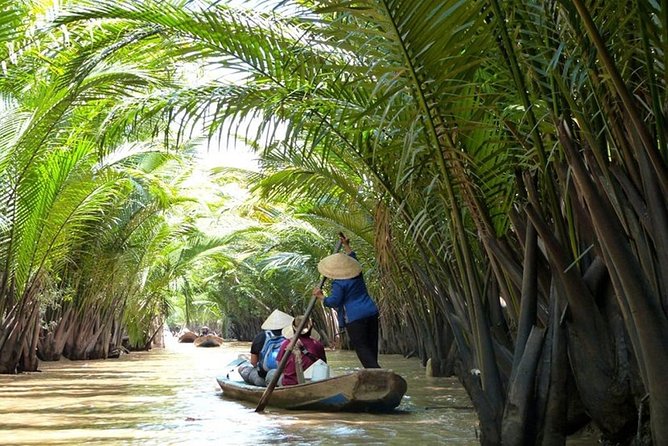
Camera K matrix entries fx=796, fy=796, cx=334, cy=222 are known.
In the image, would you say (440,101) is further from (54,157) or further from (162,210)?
(162,210)

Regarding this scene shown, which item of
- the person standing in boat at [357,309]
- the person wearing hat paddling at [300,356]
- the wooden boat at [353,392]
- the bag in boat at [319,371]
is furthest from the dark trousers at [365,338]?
the wooden boat at [353,392]

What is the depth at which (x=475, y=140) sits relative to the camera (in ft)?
16.9

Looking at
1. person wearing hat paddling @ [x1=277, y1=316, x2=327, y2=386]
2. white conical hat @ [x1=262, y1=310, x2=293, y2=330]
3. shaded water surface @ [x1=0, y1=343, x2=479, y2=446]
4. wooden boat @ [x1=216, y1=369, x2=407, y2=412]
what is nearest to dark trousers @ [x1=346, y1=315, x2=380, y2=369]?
person wearing hat paddling @ [x1=277, y1=316, x2=327, y2=386]

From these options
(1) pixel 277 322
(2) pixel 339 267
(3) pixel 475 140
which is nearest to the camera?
(3) pixel 475 140

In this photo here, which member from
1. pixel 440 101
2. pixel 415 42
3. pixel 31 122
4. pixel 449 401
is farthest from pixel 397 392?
pixel 31 122

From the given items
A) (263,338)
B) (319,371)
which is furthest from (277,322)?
(319,371)

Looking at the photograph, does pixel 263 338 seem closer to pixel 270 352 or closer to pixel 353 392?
pixel 270 352

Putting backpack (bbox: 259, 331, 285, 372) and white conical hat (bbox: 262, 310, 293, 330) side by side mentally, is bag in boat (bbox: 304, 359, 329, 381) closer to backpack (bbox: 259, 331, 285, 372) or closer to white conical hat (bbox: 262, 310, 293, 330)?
backpack (bbox: 259, 331, 285, 372)

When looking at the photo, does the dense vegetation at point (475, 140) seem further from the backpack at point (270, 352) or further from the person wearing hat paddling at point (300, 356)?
the backpack at point (270, 352)

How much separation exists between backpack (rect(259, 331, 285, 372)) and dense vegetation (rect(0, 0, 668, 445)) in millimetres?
1665

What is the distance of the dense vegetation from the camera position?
369 centimetres

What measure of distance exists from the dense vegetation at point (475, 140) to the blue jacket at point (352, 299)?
626 millimetres

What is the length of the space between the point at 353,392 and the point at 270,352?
172 cm

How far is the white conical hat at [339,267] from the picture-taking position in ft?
27.2
